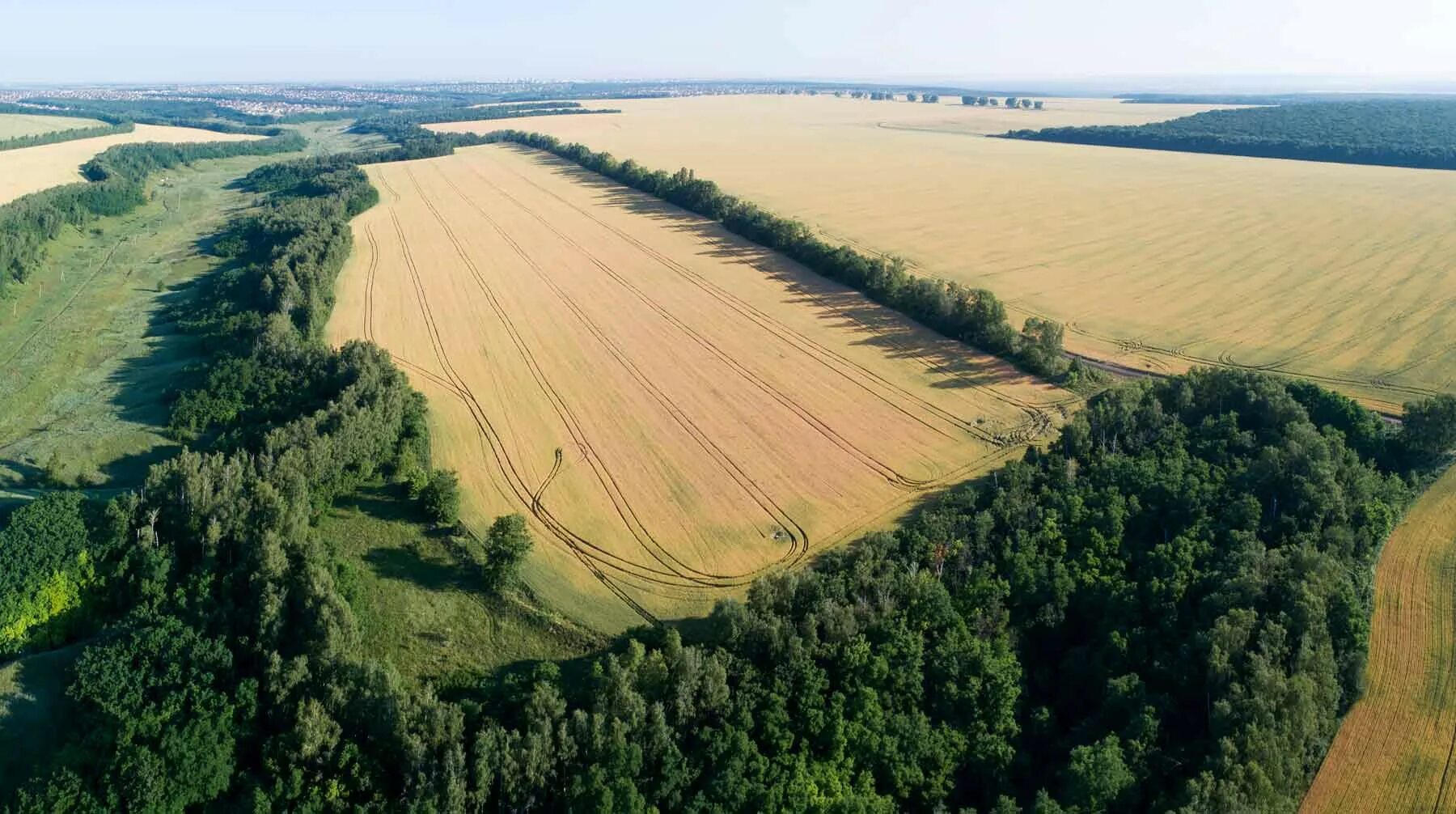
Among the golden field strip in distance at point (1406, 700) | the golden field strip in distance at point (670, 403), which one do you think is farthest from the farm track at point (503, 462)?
the golden field strip in distance at point (1406, 700)

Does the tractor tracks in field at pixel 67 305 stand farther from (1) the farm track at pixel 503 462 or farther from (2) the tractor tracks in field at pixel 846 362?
(2) the tractor tracks in field at pixel 846 362

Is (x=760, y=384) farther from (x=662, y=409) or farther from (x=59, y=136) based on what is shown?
(x=59, y=136)

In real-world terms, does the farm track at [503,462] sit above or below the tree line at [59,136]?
below

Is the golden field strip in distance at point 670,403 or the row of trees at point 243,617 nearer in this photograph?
the row of trees at point 243,617

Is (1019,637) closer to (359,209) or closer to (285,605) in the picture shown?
(285,605)

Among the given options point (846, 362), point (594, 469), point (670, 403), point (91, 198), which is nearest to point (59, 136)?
point (91, 198)

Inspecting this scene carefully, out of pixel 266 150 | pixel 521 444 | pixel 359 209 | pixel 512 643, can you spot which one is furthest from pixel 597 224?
pixel 266 150

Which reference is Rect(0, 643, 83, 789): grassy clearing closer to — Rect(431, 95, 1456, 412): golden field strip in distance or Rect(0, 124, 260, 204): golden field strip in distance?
Rect(431, 95, 1456, 412): golden field strip in distance
